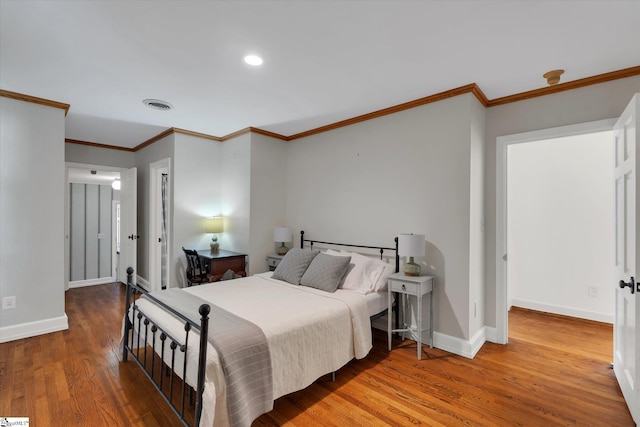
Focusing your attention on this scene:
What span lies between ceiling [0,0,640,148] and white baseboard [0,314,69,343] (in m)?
2.52

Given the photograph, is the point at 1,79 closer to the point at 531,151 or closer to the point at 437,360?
the point at 437,360

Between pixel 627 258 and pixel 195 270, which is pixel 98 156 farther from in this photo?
pixel 627 258

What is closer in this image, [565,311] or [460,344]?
[460,344]

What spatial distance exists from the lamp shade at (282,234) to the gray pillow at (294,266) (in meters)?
0.83

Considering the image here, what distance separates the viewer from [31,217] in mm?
3318

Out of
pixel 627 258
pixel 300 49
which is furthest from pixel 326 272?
pixel 627 258

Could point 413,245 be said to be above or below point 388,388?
above

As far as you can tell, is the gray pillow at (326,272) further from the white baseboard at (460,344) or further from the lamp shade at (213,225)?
the lamp shade at (213,225)

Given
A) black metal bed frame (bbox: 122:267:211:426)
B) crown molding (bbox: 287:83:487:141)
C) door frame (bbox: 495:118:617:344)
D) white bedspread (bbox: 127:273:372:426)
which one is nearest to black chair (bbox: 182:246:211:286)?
white bedspread (bbox: 127:273:372:426)

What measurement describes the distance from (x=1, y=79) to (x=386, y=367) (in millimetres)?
4511

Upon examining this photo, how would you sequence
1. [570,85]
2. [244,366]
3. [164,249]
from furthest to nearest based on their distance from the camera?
1. [164,249]
2. [570,85]
3. [244,366]

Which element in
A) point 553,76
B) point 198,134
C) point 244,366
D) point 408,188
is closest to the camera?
point 244,366

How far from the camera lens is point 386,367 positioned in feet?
8.95

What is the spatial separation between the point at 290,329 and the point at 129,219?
14.9ft
